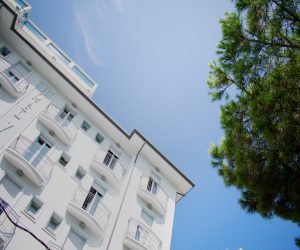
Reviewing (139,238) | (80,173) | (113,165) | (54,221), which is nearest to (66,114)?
(80,173)

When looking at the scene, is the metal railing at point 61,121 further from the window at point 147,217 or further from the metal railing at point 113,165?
the window at point 147,217

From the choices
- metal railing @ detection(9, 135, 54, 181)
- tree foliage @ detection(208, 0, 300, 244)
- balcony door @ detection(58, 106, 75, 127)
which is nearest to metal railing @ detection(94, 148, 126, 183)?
balcony door @ detection(58, 106, 75, 127)

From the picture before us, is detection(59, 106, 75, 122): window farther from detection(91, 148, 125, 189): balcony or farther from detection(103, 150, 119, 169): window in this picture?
detection(103, 150, 119, 169): window

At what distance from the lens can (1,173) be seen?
11.5 metres

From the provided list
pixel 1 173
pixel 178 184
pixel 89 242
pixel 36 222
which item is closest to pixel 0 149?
pixel 1 173

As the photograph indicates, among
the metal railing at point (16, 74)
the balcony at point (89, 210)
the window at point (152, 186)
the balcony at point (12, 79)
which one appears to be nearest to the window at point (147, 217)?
the window at point (152, 186)

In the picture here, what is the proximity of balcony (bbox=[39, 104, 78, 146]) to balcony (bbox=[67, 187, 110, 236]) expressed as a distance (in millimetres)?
3375

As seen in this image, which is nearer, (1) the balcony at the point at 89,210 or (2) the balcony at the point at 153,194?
(1) the balcony at the point at 89,210

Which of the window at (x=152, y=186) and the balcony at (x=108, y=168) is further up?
the window at (x=152, y=186)

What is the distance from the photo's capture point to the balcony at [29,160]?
1212cm

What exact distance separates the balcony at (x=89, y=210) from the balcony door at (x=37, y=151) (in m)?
2.66

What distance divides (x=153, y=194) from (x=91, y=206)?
5607mm

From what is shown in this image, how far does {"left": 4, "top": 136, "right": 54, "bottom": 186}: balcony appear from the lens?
1212 centimetres

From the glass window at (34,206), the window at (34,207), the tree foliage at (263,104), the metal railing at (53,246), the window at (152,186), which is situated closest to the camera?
the tree foliage at (263,104)
